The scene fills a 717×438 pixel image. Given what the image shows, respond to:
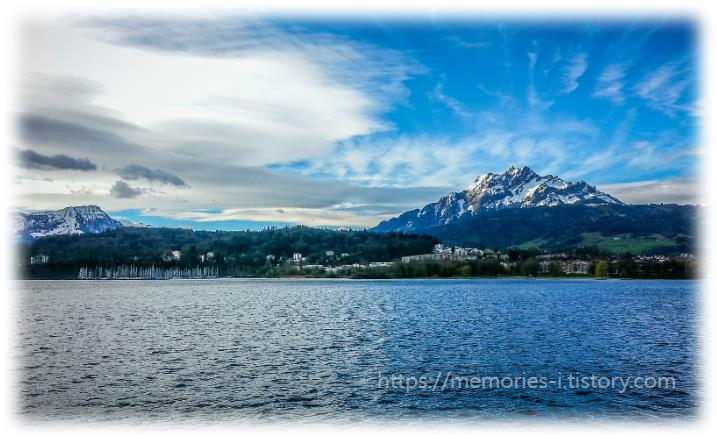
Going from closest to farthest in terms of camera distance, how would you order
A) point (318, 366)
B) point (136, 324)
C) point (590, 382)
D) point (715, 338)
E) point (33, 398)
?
point (33, 398) → point (590, 382) → point (318, 366) → point (715, 338) → point (136, 324)

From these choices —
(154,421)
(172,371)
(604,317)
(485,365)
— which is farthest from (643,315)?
(154,421)

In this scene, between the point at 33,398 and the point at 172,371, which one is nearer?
the point at 33,398

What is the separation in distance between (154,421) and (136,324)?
140 feet

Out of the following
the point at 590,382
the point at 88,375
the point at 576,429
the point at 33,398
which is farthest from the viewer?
the point at 88,375

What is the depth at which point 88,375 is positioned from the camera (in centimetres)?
3375

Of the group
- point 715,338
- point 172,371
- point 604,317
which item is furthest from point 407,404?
point 604,317

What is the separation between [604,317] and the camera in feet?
233

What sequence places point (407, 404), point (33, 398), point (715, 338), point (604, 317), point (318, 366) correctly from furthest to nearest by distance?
1. point (604, 317)
2. point (715, 338)
3. point (318, 366)
4. point (33, 398)
5. point (407, 404)

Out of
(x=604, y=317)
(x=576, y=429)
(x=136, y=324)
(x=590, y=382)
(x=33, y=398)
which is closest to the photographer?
(x=576, y=429)

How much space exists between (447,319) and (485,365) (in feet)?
99.7

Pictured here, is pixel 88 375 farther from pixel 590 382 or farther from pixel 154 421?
pixel 590 382

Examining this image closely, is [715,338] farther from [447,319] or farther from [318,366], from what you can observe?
[318,366]

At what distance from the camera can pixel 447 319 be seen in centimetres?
6638

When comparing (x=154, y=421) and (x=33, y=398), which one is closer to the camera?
(x=154, y=421)
